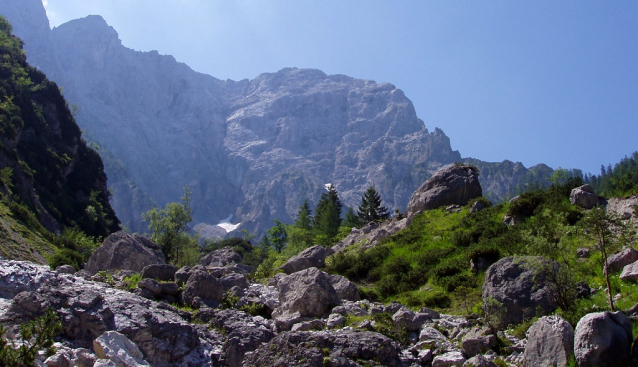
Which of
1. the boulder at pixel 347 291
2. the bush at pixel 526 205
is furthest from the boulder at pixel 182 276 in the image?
the bush at pixel 526 205

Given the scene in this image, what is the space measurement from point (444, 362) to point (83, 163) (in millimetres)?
62581

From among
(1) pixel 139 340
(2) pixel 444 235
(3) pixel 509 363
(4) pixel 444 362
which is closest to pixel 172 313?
(1) pixel 139 340

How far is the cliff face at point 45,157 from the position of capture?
4250 centimetres

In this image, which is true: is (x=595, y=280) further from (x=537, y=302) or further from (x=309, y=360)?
(x=309, y=360)

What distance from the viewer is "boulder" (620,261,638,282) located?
1302cm

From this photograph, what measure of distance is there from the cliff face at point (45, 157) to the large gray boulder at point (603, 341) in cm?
3867

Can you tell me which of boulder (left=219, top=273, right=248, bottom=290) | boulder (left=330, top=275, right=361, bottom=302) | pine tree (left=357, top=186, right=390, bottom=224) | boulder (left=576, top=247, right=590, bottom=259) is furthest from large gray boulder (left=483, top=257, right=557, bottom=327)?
pine tree (left=357, top=186, right=390, bottom=224)

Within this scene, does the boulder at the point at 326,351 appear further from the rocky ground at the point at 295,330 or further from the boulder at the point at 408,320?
the boulder at the point at 408,320

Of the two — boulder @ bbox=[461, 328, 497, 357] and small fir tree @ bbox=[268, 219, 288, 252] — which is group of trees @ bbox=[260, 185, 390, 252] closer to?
Result: small fir tree @ bbox=[268, 219, 288, 252]

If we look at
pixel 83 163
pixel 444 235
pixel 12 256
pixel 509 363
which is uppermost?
pixel 83 163

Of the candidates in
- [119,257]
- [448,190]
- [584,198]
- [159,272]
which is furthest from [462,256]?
[119,257]

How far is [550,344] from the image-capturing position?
966cm

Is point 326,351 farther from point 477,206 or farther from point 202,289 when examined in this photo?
point 477,206

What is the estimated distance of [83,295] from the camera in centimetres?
1212
